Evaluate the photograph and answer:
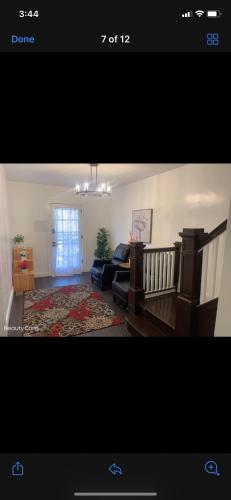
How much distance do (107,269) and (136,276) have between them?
129 centimetres

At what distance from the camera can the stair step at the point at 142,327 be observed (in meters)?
1.87

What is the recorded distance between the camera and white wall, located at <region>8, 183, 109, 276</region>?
4.18 m

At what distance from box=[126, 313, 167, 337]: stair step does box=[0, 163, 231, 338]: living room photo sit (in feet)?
0.03

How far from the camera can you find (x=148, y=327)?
2.00 m

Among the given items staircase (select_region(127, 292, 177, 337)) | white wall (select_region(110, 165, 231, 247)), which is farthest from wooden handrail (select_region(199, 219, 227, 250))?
staircase (select_region(127, 292, 177, 337))

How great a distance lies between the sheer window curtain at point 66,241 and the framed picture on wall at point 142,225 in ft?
5.23
